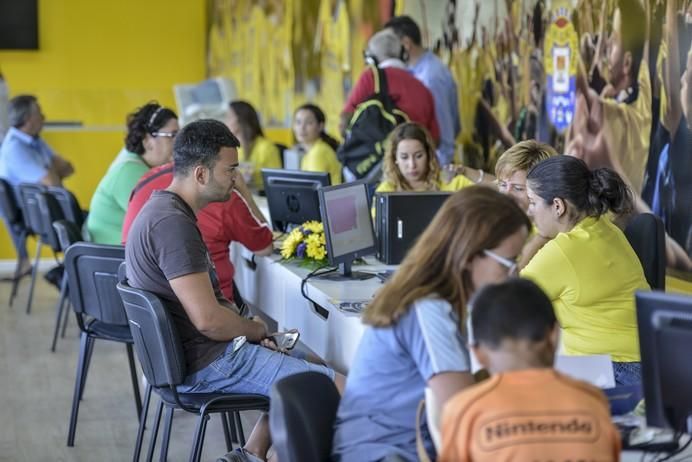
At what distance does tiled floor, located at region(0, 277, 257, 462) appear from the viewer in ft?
15.4

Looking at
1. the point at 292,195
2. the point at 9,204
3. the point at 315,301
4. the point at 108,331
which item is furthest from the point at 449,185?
the point at 9,204

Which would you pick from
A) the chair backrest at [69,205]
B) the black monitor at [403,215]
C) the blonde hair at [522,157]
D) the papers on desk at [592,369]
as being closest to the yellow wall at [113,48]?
the chair backrest at [69,205]

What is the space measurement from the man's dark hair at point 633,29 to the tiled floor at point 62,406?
2362mm

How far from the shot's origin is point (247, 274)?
5582 millimetres

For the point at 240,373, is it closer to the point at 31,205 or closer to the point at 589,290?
the point at 589,290

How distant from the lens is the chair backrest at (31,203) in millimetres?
7090

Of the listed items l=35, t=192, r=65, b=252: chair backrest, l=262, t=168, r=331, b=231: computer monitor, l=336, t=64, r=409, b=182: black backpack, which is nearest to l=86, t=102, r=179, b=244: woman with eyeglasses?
l=262, t=168, r=331, b=231: computer monitor

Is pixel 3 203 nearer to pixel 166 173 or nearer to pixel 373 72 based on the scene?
pixel 373 72

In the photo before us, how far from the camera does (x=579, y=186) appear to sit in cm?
340

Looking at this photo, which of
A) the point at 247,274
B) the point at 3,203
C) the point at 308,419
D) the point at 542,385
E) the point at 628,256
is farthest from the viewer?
the point at 3,203

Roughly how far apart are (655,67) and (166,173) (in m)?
2.13

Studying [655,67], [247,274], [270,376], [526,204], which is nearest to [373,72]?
[247,274]

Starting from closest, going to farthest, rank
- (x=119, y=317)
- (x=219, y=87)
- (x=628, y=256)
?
(x=628, y=256), (x=119, y=317), (x=219, y=87)

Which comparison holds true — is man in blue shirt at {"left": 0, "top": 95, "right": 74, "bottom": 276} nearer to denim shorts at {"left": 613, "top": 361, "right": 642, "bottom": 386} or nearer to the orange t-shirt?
denim shorts at {"left": 613, "top": 361, "right": 642, "bottom": 386}
